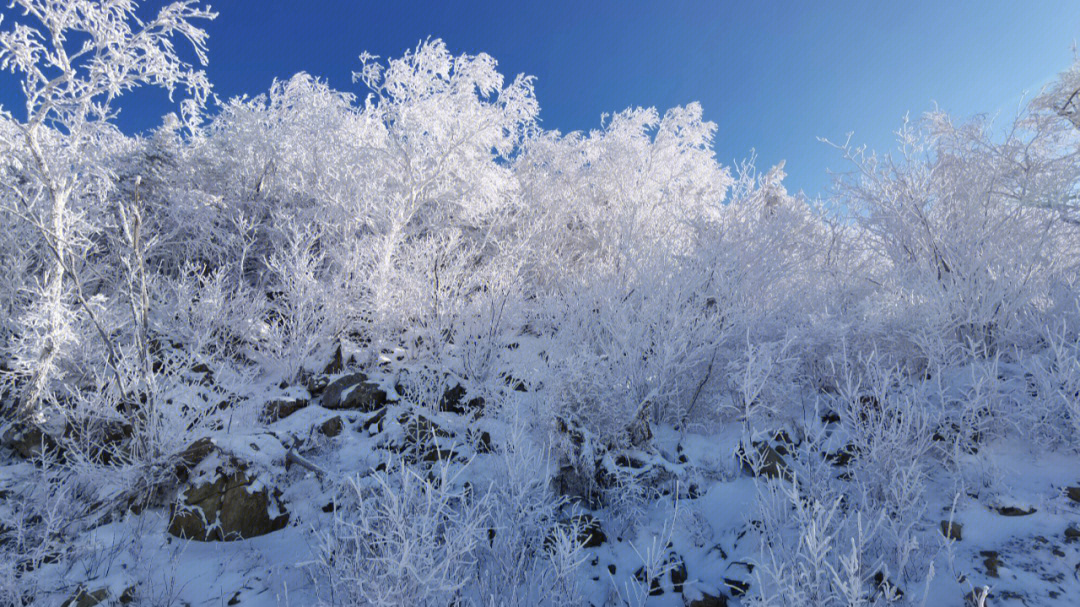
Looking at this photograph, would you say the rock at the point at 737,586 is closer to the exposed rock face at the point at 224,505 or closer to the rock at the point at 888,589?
the rock at the point at 888,589

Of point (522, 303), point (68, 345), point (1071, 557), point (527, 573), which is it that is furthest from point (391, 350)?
point (1071, 557)

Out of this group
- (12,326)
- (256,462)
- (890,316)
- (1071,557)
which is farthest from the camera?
(12,326)

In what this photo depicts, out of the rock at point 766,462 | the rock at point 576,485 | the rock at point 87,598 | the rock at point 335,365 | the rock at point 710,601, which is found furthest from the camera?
the rock at point 335,365

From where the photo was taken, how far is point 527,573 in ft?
10.0

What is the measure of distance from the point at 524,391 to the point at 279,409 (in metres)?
2.97

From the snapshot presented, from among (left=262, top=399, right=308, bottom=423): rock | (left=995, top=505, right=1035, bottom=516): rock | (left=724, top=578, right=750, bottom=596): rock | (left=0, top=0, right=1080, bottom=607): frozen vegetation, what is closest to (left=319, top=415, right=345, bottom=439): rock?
(left=0, top=0, right=1080, bottom=607): frozen vegetation

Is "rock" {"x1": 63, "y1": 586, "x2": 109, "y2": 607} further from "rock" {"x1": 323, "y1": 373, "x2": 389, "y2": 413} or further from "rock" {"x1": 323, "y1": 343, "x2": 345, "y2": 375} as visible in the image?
"rock" {"x1": 323, "y1": 343, "x2": 345, "y2": 375}

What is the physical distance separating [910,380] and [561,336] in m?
3.88

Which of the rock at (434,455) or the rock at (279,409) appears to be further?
the rock at (279,409)

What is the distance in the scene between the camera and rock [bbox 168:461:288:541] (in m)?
3.92

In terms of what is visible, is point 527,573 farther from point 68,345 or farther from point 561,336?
point 68,345

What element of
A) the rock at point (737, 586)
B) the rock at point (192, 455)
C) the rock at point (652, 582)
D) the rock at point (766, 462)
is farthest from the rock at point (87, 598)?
the rock at point (766, 462)

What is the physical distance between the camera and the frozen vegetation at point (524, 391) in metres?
3.04

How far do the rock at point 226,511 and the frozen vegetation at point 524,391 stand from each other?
1.0 inches
